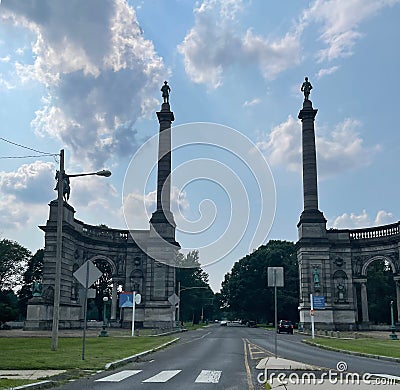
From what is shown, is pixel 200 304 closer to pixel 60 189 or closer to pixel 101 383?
pixel 60 189

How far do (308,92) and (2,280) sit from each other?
54.7 metres

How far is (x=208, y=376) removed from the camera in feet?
53.5

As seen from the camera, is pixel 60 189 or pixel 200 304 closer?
pixel 60 189

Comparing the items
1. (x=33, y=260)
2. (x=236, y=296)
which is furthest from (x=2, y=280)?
(x=236, y=296)

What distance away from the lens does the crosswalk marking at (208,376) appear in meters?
15.2

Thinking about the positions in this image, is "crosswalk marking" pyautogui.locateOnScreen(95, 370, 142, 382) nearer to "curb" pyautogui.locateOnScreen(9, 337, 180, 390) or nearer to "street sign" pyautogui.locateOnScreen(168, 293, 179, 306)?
"curb" pyautogui.locateOnScreen(9, 337, 180, 390)

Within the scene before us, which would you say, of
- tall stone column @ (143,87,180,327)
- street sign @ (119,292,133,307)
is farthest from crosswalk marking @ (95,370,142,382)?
tall stone column @ (143,87,180,327)

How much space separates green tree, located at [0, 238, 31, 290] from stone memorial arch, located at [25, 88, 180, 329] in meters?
24.9

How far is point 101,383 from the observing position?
14547mm

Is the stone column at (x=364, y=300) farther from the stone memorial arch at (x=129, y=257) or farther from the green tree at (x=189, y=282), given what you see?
the green tree at (x=189, y=282)

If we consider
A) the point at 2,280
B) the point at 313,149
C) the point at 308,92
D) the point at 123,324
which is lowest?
the point at 123,324

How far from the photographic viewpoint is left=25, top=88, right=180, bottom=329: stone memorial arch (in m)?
52.7

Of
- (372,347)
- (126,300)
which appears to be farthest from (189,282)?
(372,347)

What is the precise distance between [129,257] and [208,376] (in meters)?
50.3
